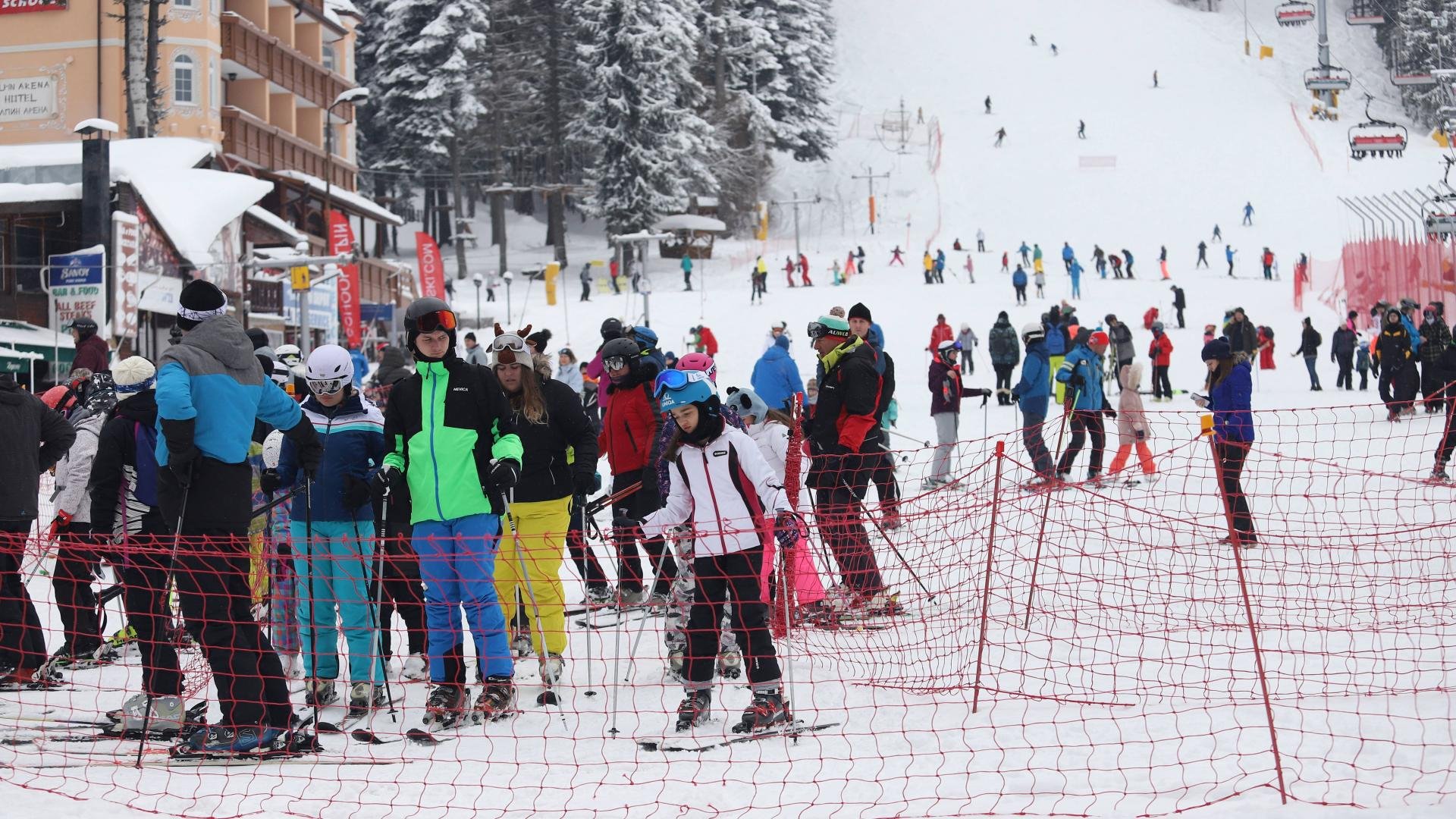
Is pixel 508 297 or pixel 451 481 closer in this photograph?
pixel 451 481

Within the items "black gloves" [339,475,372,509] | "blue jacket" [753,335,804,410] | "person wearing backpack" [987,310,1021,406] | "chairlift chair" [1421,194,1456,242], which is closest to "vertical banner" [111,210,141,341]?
"person wearing backpack" [987,310,1021,406]

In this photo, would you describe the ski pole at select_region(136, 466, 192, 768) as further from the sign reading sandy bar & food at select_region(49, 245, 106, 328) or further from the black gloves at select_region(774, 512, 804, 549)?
the sign reading sandy bar & food at select_region(49, 245, 106, 328)

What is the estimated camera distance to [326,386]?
21.0 ft

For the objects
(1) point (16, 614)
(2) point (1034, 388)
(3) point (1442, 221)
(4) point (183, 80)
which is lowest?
(1) point (16, 614)

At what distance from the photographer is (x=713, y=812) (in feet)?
16.3

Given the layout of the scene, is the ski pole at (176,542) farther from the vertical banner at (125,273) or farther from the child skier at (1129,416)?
the vertical banner at (125,273)

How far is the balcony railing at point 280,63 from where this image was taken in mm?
39875

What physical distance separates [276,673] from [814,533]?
132 inches

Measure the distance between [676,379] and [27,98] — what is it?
3591 centimetres

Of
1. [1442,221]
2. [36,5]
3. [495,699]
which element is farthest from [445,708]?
[36,5]

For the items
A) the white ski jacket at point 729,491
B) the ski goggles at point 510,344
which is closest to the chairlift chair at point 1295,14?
the ski goggles at point 510,344

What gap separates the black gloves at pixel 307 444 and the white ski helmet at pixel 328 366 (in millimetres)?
363

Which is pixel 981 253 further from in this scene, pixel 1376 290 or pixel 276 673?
pixel 276 673

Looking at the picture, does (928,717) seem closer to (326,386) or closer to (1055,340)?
(326,386)
